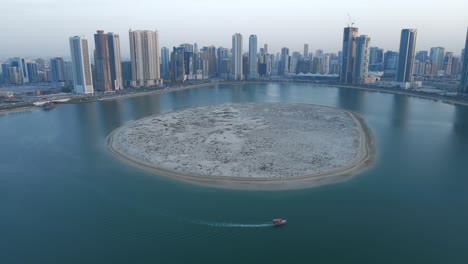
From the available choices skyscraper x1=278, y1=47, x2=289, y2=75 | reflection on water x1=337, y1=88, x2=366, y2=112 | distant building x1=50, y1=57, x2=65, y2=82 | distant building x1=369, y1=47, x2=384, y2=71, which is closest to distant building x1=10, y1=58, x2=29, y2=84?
distant building x1=50, y1=57, x2=65, y2=82

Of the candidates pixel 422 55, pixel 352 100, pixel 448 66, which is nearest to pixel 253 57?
pixel 352 100

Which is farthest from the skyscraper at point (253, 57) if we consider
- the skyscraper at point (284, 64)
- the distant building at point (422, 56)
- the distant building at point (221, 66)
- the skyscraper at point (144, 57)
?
the distant building at point (422, 56)

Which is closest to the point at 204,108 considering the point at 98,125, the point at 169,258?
the point at 98,125

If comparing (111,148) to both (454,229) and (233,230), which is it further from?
(454,229)

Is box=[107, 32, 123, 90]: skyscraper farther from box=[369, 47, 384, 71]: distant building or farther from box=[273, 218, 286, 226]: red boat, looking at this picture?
box=[369, 47, 384, 71]: distant building

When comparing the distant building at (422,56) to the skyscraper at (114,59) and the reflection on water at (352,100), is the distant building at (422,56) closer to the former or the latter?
the reflection on water at (352,100)

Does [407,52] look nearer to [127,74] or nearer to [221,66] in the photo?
[221,66]
